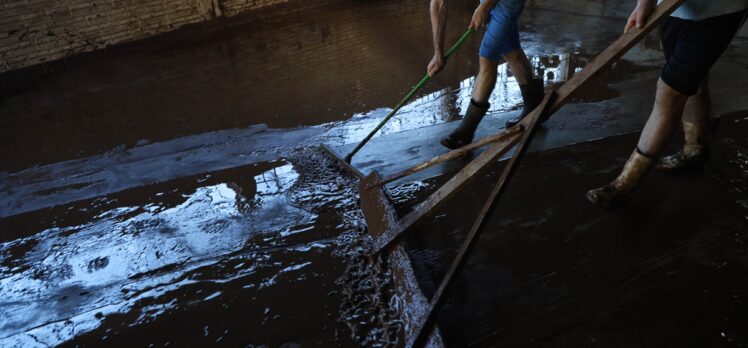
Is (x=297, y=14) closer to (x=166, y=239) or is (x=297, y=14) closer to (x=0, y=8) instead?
(x=0, y=8)

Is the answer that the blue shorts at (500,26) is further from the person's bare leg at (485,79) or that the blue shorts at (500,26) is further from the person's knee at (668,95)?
the person's knee at (668,95)

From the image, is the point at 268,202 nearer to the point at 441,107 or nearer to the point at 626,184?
the point at 626,184

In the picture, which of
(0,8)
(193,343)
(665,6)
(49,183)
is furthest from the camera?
(0,8)

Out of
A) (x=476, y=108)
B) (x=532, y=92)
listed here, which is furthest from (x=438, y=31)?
(x=532, y=92)

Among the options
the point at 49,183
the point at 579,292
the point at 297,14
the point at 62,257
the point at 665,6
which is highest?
the point at 297,14

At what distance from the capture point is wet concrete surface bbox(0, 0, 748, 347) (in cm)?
210

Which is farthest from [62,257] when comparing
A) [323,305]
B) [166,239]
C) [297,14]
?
[297,14]

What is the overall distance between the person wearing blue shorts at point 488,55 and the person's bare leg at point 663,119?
3.76 ft

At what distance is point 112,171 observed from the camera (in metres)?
3.71

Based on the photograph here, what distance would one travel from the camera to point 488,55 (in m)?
3.41

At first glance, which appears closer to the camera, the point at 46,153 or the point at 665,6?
the point at 665,6

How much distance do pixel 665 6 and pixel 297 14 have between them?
8.14 meters

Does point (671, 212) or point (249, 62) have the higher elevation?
point (249, 62)

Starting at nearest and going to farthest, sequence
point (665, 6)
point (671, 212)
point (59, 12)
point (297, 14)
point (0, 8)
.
Answer: point (665, 6) → point (671, 212) → point (0, 8) → point (59, 12) → point (297, 14)
